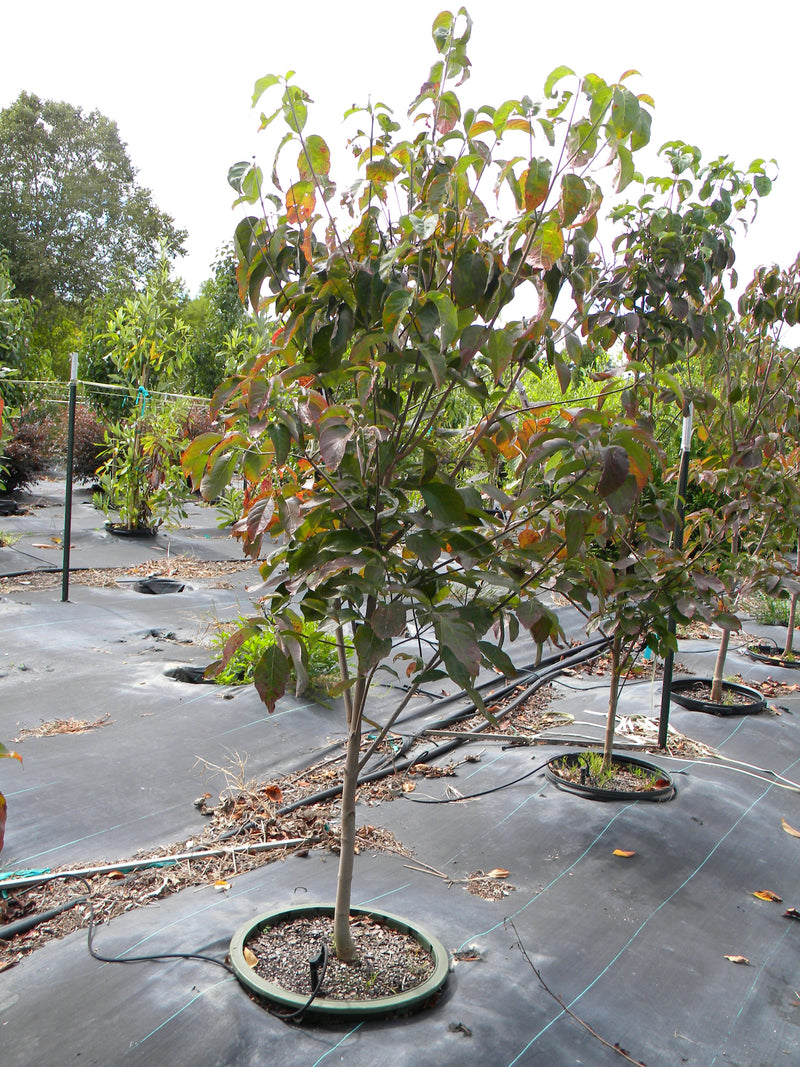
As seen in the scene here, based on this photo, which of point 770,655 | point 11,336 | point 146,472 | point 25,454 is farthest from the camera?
point 25,454

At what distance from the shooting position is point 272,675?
1.57m

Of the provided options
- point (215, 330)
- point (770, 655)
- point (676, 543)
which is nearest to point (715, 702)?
point (676, 543)

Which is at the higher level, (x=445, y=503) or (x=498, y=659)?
(x=445, y=503)

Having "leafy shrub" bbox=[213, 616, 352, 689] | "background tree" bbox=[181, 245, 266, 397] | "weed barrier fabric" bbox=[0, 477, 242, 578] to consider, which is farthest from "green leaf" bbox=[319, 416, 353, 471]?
"background tree" bbox=[181, 245, 266, 397]

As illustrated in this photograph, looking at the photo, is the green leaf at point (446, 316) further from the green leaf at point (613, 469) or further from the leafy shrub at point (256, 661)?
the leafy shrub at point (256, 661)

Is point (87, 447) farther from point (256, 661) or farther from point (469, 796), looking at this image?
point (469, 796)

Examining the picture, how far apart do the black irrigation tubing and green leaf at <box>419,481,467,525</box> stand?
2.93ft

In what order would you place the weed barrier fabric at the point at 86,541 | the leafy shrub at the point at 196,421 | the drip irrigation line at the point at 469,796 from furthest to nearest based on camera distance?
the leafy shrub at the point at 196,421, the weed barrier fabric at the point at 86,541, the drip irrigation line at the point at 469,796

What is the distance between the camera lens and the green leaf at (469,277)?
1.48 m

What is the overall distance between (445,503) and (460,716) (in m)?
2.81

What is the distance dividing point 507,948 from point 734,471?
2.41 metres

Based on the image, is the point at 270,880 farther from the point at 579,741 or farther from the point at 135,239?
the point at 135,239

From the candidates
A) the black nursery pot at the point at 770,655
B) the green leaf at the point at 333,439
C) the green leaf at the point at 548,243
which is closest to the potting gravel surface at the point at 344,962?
the green leaf at the point at 333,439

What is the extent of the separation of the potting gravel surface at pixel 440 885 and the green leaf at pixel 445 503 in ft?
3.60
